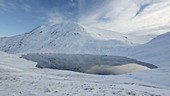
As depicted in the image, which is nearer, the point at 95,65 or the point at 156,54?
the point at 95,65

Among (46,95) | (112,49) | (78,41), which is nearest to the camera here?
(46,95)

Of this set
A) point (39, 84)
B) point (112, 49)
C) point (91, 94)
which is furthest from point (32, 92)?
point (112, 49)

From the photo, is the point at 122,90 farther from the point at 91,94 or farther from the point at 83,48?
the point at 83,48

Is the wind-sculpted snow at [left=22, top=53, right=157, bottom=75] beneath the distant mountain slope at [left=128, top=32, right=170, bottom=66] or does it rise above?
beneath

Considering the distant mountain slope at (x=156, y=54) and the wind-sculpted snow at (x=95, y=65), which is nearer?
the wind-sculpted snow at (x=95, y=65)

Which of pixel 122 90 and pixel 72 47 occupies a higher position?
pixel 72 47

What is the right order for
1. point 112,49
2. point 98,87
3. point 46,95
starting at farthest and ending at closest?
point 112,49, point 98,87, point 46,95

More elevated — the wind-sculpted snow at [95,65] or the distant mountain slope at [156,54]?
the distant mountain slope at [156,54]

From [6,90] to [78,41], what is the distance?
555ft

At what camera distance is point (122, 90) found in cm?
2008

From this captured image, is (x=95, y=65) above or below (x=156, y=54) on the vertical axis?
below

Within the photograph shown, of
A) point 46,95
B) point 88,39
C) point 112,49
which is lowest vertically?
point 46,95

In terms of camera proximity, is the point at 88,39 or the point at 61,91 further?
the point at 88,39

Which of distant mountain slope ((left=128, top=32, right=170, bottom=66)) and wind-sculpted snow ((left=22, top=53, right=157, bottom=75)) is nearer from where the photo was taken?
wind-sculpted snow ((left=22, top=53, right=157, bottom=75))
